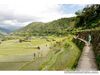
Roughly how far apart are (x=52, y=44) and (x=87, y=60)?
A: 35.0 inches

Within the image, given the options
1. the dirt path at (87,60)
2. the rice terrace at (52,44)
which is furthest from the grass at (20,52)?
the dirt path at (87,60)

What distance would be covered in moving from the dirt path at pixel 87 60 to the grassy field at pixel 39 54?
0.50 feet

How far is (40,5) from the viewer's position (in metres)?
7.80

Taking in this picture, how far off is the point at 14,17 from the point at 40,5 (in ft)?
2.33

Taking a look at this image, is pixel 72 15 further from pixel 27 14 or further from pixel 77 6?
pixel 27 14

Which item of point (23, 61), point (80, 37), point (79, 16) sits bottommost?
point (23, 61)

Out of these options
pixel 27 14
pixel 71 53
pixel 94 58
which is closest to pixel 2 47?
pixel 27 14

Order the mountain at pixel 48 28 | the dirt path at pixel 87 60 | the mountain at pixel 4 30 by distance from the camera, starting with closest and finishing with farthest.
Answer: the dirt path at pixel 87 60 → the mountain at pixel 4 30 → the mountain at pixel 48 28

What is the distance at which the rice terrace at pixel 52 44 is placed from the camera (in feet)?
25.4

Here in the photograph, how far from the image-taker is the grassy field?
7.71 metres

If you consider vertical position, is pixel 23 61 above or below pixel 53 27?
below

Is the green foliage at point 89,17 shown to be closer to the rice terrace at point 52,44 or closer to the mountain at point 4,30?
the rice terrace at point 52,44

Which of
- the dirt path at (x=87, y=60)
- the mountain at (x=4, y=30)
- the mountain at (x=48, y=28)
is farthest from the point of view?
the mountain at (x=48, y=28)

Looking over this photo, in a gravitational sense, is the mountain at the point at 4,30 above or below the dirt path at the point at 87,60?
above
